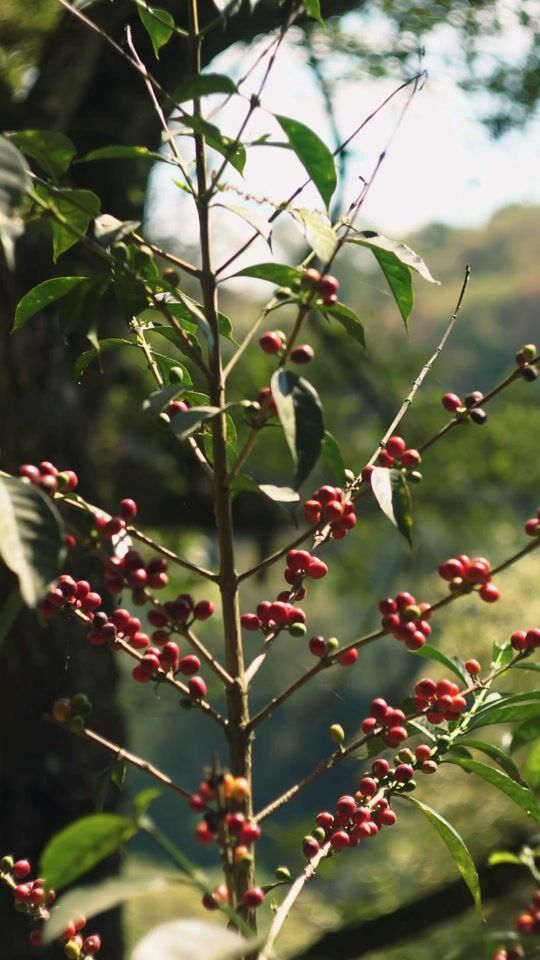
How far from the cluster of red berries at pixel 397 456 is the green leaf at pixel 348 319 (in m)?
0.05

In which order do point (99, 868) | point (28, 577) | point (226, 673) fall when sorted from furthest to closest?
point (99, 868)
point (226, 673)
point (28, 577)

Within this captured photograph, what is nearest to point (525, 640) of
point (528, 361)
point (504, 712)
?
point (504, 712)

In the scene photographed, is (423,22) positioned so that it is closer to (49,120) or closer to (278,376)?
(49,120)

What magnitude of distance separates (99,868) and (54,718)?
1.70 meters

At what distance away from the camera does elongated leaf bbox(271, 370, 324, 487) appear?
427 millimetres

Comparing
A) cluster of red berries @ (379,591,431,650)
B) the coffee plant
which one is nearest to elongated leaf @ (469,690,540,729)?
the coffee plant

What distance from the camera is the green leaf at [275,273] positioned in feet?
1.65

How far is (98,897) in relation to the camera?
333 mm

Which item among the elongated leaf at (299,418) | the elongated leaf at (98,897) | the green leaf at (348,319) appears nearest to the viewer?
the elongated leaf at (98,897)

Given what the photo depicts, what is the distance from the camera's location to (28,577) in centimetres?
38

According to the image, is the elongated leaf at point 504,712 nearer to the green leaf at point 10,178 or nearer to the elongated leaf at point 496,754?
the elongated leaf at point 496,754

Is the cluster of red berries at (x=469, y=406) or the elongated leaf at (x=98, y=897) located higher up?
the cluster of red berries at (x=469, y=406)

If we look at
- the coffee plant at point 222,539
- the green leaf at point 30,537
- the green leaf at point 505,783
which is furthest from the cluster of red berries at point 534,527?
the green leaf at point 30,537

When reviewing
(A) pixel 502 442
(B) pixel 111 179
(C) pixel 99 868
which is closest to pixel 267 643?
(C) pixel 99 868
